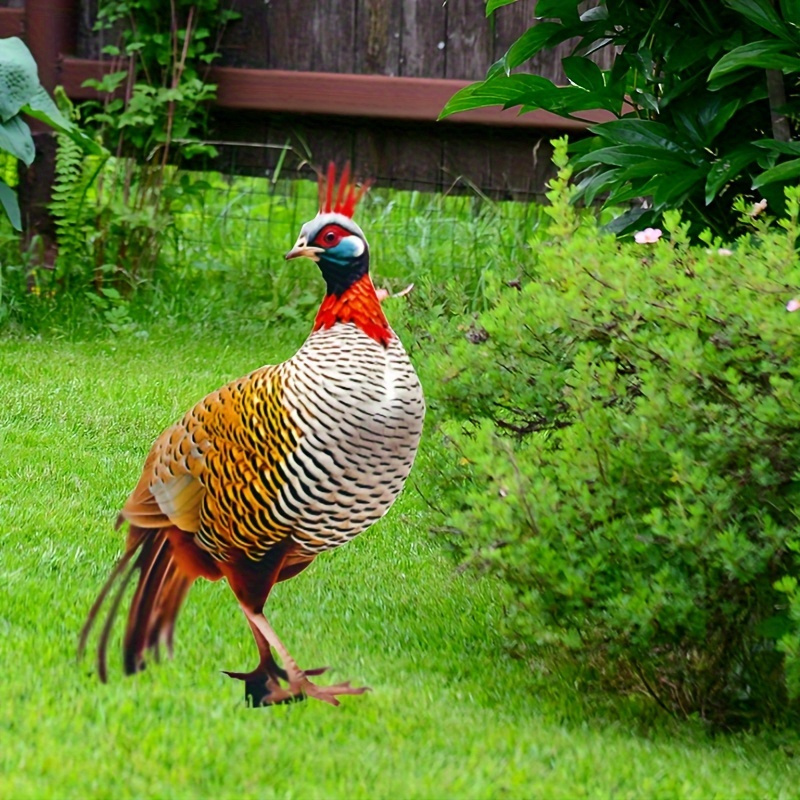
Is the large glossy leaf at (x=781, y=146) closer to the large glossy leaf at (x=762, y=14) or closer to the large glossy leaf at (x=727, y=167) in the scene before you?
the large glossy leaf at (x=727, y=167)

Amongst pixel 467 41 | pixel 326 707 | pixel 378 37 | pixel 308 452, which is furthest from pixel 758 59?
pixel 378 37

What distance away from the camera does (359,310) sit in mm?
2379

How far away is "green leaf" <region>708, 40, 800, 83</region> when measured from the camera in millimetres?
3213

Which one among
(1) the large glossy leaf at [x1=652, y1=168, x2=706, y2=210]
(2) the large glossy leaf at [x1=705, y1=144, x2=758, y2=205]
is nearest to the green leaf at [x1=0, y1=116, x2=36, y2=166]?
(1) the large glossy leaf at [x1=652, y1=168, x2=706, y2=210]

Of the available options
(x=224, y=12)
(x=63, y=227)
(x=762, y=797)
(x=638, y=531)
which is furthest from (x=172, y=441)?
(x=224, y=12)

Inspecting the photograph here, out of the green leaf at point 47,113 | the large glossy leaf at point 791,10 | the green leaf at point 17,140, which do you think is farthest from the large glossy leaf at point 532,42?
the green leaf at point 47,113

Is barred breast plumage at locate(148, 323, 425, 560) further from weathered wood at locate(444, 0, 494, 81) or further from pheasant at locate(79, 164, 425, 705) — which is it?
weathered wood at locate(444, 0, 494, 81)

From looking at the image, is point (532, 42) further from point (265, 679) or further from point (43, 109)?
point (43, 109)

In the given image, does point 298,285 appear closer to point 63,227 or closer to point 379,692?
point 63,227

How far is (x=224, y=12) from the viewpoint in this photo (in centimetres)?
707

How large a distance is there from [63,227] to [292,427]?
4656 millimetres

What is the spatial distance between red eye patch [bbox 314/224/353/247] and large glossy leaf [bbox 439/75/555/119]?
1.31 meters

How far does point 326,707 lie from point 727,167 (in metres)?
1.70

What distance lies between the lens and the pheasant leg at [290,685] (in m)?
2.44
